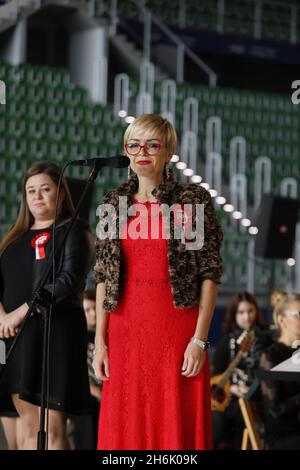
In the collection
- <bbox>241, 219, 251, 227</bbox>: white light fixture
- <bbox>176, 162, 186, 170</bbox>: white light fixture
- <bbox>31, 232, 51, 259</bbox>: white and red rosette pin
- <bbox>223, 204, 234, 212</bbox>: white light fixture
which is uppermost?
<bbox>176, 162, 186, 170</bbox>: white light fixture

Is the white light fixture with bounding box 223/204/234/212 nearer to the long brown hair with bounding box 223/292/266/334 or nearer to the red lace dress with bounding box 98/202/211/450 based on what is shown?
the long brown hair with bounding box 223/292/266/334

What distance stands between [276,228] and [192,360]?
20.2 ft

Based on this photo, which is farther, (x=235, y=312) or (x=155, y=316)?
(x=235, y=312)

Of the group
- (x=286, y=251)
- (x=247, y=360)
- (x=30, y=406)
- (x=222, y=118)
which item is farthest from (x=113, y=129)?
(x=30, y=406)

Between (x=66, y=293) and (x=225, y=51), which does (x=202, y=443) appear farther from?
(x=225, y=51)

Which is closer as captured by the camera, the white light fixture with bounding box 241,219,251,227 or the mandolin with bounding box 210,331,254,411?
the mandolin with bounding box 210,331,254,411

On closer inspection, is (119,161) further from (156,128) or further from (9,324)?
(9,324)

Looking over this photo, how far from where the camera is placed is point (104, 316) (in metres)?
3.70

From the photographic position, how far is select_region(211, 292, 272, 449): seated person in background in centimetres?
660

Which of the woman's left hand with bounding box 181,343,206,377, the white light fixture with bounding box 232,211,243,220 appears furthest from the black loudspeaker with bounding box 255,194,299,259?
the woman's left hand with bounding box 181,343,206,377

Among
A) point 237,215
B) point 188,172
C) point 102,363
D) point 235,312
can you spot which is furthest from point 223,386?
point 237,215

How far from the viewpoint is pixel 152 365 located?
3.64 meters

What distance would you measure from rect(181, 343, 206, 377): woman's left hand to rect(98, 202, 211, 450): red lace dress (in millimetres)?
32

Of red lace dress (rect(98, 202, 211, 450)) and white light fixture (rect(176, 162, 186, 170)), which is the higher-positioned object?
white light fixture (rect(176, 162, 186, 170))
